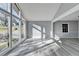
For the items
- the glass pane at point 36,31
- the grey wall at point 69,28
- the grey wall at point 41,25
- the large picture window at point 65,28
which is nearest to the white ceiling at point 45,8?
the grey wall at point 41,25

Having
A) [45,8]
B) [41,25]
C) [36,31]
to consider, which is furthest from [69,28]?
[45,8]

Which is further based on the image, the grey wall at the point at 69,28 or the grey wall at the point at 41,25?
the grey wall at the point at 69,28

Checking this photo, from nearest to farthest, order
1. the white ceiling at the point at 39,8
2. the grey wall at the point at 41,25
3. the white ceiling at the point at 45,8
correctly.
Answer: the white ceiling at the point at 45,8 → the white ceiling at the point at 39,8 → the grey wall at the point at 41,25

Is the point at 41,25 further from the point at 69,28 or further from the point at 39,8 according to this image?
the point at 39,8

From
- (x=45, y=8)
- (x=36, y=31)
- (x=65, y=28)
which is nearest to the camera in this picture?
(x=45, y=8)

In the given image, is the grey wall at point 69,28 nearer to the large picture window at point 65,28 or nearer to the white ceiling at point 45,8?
the large picture window at point 65,28

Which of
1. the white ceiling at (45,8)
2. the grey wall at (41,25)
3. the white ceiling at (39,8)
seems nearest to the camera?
the white ceiling at (45,8)

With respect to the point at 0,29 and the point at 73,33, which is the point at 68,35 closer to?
the point at 73,33

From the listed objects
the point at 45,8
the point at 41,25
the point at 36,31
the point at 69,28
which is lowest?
the point at 36,31

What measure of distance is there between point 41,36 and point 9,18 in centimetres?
696

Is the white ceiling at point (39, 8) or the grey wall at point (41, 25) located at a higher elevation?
the white ceiling at point (39, 8)

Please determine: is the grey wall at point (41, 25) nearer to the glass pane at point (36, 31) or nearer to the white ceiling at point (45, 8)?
the glass pane at point (36, 31)

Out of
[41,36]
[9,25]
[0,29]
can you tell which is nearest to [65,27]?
[41,36]

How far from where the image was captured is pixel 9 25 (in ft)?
15.1
